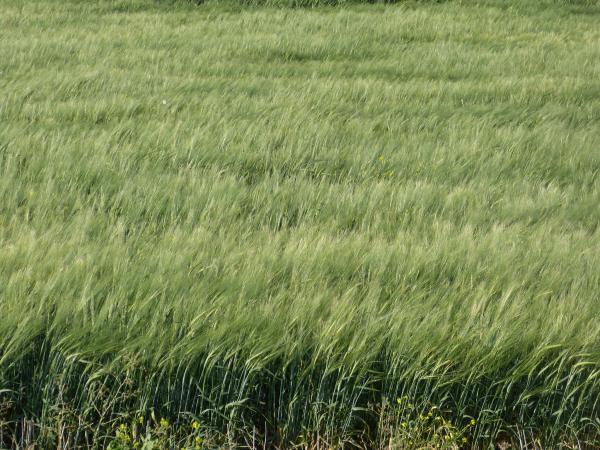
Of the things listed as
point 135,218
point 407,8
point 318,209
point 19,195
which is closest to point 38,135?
point 19,195

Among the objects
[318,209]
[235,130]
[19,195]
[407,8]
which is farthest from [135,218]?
[407,8]

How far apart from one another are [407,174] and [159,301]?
2.35 meters

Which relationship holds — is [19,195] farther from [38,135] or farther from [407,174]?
[407,174]

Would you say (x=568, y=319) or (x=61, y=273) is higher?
(x=61, y=273)

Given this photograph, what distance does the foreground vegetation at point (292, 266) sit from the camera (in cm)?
236

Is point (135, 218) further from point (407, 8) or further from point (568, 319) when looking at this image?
point (407, 8)

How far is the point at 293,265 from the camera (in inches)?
110

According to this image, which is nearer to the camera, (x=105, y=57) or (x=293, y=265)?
(x=293, y=265)

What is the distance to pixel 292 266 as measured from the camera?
2.81 metres

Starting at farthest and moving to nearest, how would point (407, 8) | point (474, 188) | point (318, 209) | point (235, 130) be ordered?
point (407, 8) < point (235, 130) < point (474, 188) < point (318, 209)

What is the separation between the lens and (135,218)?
3.47m

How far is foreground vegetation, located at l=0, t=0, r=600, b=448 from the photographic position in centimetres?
236

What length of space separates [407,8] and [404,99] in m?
5.44

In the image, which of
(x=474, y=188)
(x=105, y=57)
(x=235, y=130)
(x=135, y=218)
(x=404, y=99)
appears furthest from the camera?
(x=105, y=57)
